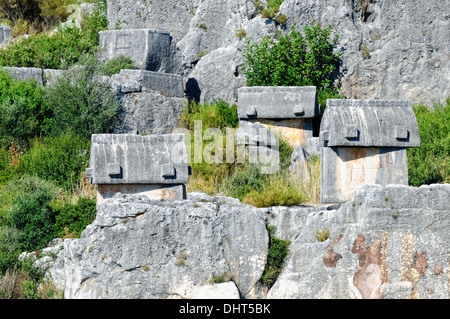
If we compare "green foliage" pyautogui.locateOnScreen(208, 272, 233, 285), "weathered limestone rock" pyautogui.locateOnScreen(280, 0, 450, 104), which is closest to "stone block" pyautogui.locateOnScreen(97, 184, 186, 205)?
"green foliage" pyautogui.locateOnScreen(208, 272, 233, 285)

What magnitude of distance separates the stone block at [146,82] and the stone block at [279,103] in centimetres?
255

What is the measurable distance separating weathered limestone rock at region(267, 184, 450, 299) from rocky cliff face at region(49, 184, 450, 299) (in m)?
0.01

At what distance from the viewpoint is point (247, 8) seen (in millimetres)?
19734

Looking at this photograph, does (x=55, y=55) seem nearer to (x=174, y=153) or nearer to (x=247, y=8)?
(x=247, y=8)

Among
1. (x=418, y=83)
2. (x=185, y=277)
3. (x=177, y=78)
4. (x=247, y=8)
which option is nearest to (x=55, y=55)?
(x=177, y=78)

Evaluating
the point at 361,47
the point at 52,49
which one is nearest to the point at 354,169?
the point at 361,47

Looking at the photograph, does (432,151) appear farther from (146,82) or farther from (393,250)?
(146,82)

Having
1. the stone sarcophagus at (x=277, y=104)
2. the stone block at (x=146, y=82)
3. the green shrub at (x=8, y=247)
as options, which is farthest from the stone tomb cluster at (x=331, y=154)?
the stone block at (x=146, y=82)

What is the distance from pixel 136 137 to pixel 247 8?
965 centimetres

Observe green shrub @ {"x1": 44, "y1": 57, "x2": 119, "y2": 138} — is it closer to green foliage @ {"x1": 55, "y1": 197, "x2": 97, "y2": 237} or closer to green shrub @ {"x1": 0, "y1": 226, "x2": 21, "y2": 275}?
green foliage @ {"x1": 55, "y1": 197, "x2": 97, "y2": 237}

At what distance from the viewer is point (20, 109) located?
590 inches

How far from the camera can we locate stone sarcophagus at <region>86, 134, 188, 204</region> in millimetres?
10789

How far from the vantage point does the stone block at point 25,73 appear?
1636 cm

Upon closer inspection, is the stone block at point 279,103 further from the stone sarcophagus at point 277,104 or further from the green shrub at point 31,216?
the green shrub at point 31,216
